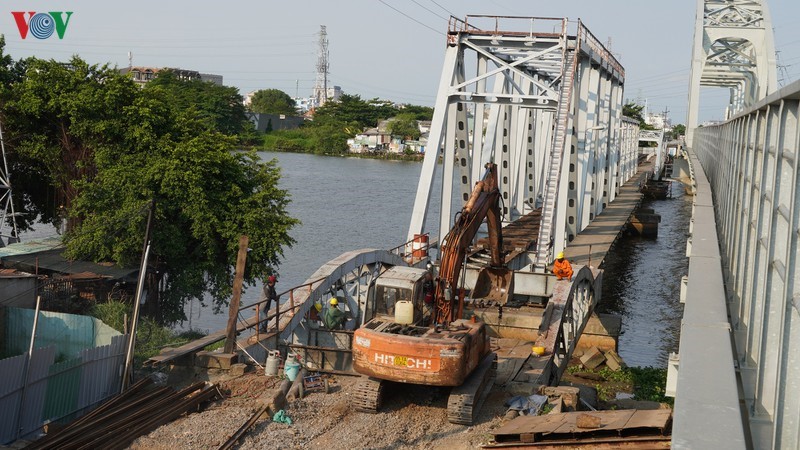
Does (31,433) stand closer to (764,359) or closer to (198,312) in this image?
(764,359)

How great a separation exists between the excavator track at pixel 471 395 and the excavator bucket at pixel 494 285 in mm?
5941

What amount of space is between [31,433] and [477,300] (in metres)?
10.8

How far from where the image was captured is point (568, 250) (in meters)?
30.6

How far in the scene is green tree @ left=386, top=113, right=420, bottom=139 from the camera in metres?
144

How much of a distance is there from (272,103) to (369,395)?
173m

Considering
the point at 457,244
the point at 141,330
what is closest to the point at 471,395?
the point at 457,244

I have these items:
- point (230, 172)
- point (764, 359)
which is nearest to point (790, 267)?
point (764, 359)

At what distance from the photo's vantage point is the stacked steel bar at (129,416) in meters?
13.1

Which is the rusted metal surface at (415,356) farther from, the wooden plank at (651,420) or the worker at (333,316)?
the worker at (333,316)

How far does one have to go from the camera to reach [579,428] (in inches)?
469

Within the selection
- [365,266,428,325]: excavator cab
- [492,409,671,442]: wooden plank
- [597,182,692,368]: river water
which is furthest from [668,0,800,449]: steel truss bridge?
[597,182,692,368]: river water

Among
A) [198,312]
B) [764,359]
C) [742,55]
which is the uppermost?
[742,55]

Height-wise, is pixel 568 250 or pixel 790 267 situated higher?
pixel 790 267

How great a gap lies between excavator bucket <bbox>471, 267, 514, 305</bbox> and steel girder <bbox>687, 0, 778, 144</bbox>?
55613 mm
